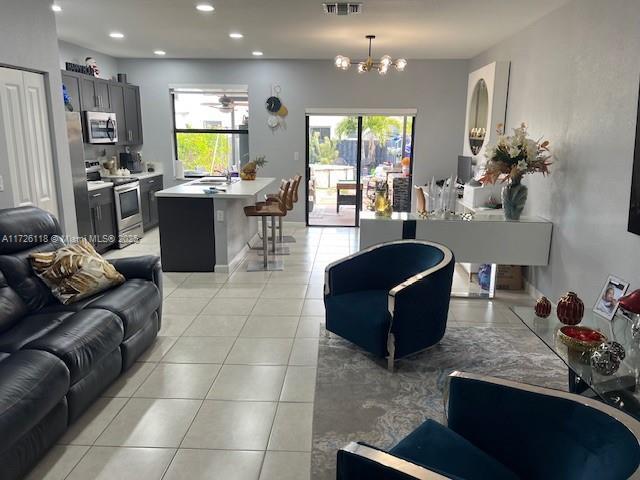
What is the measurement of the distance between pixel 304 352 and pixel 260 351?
1.03 feet

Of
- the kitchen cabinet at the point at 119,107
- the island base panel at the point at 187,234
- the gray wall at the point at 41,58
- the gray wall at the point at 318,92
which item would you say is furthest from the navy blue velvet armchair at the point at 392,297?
the kitchen cabinet at the point at 119,107

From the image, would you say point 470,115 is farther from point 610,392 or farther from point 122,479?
point 122,479

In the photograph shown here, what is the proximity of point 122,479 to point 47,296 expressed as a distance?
145cm

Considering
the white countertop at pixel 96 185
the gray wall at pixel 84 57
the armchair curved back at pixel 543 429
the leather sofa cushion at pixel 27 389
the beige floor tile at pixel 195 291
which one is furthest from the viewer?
the gray wall at pixel 84 57

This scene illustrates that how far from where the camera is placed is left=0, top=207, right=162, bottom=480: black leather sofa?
2049 mm

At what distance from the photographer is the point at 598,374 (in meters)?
2.06

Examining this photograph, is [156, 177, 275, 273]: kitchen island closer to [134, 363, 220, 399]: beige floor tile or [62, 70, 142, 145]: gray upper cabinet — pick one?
[62, 70, 142, 145]: gray upper cabinet

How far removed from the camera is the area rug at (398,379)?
2.51 metres

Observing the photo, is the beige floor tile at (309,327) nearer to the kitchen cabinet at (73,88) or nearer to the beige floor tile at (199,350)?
the beige floor tile at (199,350)

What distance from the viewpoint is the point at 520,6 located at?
420cm

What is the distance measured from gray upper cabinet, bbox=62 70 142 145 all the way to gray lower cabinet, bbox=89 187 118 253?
3.64 feet

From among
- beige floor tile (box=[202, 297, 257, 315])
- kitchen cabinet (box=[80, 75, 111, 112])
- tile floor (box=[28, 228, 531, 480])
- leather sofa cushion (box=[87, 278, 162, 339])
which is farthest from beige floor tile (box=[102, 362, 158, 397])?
kitchen cabinet (box=[80, 75, 111, 112])

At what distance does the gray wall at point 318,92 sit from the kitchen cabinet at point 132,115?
0.14 meters

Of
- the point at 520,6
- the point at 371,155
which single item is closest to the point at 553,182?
the point at 520,6
